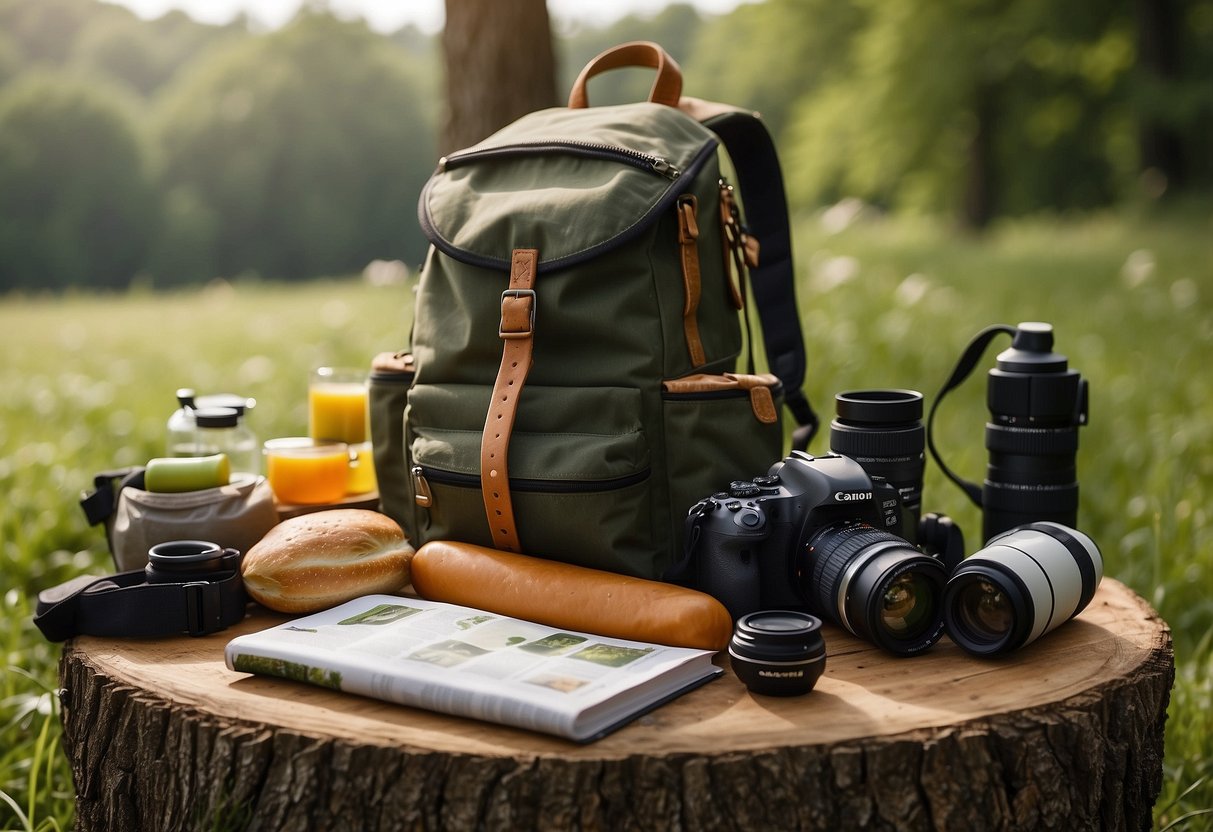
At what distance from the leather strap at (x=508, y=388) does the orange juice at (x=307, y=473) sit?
20.9 inches

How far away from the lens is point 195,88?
3419cm

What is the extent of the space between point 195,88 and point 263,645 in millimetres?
36523

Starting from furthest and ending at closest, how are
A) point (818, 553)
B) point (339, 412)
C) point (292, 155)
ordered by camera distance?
point (292, 155) < point (339, 412) < point (818, 553)

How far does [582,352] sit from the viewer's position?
2146mm

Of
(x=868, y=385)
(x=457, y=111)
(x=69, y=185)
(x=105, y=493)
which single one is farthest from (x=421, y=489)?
(x=69, y=185)

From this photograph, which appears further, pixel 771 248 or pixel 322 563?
pixel 771 248

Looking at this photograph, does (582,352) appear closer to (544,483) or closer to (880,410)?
(544,483)

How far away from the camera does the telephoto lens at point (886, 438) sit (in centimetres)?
219

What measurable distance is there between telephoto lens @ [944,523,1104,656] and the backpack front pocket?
0.60 metres

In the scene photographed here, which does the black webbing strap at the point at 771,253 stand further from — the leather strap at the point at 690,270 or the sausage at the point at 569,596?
the sausage at the point at 569,596

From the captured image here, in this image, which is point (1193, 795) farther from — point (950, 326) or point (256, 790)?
point (950, 326)

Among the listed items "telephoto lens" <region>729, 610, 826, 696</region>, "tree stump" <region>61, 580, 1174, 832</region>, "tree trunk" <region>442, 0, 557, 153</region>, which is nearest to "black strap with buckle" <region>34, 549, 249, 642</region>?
"tree stump" <region>61, 580, 1174, 832</region>

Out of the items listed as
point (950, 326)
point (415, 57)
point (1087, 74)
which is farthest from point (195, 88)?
point (950, 326)

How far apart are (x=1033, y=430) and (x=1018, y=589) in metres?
0.58
